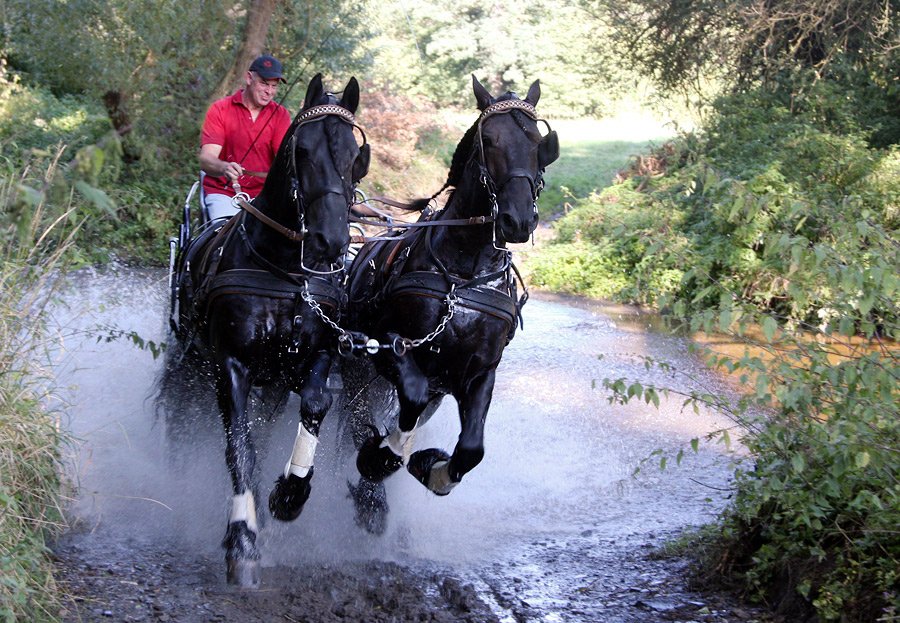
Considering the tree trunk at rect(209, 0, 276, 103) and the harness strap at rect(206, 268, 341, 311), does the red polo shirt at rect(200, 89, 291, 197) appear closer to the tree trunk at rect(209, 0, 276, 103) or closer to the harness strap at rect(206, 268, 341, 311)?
the harness strap at rect(206, 268, 341, 311)

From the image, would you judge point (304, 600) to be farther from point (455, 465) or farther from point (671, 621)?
point (671, 621)

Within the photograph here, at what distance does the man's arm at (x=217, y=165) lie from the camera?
205 inches

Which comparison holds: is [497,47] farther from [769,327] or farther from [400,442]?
[769,327]

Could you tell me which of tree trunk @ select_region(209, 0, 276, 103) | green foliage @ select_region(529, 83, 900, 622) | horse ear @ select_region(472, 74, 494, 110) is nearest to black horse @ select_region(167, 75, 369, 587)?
horse ear @ select_region(472, 74, 494, 110)

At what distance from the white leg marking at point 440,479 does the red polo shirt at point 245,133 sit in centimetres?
226

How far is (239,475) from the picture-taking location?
4.48 metres

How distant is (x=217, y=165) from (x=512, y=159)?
2.00 meters

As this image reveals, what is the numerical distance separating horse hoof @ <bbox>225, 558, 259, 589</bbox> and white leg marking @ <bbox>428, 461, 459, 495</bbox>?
1189 millimetres

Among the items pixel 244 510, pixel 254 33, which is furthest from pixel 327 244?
pixel 254 33

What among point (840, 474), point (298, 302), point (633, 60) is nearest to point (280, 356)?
point (298, 302)

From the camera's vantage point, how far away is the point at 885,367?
3740 millimetres

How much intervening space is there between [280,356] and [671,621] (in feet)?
7.86

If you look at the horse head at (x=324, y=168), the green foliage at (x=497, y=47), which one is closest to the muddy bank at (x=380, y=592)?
the horse head at (x=324, y=168)

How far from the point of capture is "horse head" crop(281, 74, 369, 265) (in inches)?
164
